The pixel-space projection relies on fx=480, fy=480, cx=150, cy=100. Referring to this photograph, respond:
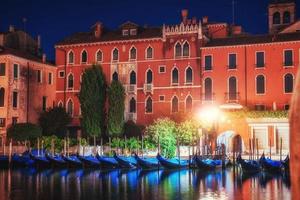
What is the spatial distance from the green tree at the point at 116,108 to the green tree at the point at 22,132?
15.9 feet

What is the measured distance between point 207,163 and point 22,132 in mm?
11892

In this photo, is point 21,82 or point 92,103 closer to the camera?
point 92,103

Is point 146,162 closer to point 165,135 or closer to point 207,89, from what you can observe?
point 165,135

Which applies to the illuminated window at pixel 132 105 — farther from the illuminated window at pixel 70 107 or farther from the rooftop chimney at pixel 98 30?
the rooftop chimney at pixel 98 30

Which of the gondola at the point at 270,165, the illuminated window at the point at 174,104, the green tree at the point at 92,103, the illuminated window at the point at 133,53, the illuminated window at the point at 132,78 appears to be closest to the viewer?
the gondola at the point at 270,165

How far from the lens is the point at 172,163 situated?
→ 88.3ft

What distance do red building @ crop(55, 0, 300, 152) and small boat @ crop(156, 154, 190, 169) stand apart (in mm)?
4757

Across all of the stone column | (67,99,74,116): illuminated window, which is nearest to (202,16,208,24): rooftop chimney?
(67,99,74,116): illuminated window

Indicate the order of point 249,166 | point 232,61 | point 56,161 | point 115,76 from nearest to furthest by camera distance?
1. point 249,166
2. point 56,161
3. point 232,61
4. point 115,76

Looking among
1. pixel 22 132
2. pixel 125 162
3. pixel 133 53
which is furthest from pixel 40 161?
pixel 133 53

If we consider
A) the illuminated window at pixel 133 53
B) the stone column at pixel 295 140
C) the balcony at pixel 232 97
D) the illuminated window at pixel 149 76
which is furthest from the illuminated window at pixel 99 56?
the stone column at pixel 295 140

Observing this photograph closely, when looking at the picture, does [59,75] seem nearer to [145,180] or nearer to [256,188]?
[145,180]

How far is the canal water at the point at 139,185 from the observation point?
55.7ft

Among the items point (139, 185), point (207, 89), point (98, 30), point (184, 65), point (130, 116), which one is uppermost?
point (98, 30)
